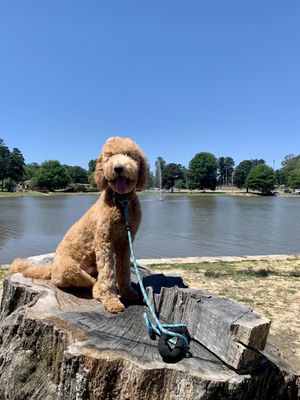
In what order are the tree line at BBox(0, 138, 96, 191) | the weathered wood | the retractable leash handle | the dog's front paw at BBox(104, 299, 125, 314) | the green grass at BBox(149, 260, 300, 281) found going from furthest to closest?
the tree line at BBox(0, 138, 96, 191) → the green grass at BBox(149, 260, 300, 281) → the dog's front paw at BBox(104, 299, 125, 314) → the retractable leash handle → the weathered wood

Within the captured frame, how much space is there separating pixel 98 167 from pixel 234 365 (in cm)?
196

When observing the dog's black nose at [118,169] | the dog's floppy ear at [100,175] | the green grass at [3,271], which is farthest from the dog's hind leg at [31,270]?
the green grass at [3,271]

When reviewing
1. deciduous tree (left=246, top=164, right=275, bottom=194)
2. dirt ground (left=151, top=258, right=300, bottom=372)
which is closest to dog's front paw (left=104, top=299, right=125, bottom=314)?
dirt ground (left=151, top=258, right=300, bottom=372)

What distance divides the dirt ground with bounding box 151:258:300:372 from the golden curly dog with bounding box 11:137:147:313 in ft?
7.05

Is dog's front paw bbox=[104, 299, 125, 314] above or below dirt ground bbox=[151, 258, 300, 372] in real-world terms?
above

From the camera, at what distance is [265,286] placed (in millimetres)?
7367

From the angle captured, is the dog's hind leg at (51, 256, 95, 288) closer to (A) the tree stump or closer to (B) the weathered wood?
(A) the tree stump

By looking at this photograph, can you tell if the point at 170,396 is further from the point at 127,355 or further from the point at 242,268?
the point at 242,268

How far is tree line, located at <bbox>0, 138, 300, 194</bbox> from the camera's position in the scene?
3583 inches

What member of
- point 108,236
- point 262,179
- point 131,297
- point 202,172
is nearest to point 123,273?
point 131,297

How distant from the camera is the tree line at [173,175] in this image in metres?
91.0

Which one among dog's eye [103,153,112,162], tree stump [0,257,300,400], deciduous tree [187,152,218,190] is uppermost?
deciduous tree [187,152,218,190]

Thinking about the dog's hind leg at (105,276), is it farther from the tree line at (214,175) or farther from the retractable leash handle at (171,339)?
the tree line at (214,175)

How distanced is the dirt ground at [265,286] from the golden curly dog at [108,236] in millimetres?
2149
